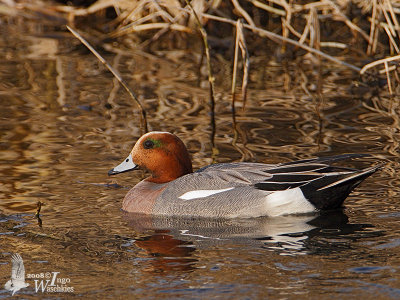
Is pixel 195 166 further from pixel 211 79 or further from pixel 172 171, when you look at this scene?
pixel 211 79

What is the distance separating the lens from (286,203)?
6238mm

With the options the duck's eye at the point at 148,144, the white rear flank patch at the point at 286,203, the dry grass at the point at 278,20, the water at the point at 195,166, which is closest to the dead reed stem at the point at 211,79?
the water at the point at 195,166

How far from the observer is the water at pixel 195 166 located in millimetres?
4879

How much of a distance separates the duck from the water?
0.11 meters

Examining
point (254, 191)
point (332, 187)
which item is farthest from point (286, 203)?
point (332, 187)

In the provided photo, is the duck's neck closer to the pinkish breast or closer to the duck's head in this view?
the duck's head

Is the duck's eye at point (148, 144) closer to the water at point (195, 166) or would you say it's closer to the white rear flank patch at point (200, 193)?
the water at point (195, 166)

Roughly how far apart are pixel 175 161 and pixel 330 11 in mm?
6964

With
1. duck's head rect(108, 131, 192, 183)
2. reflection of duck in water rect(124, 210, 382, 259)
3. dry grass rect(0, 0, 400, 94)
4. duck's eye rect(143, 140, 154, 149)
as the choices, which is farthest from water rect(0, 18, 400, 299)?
dry grass rect(0, 0, 400, 94)

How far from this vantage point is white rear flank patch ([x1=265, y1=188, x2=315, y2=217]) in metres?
6.23

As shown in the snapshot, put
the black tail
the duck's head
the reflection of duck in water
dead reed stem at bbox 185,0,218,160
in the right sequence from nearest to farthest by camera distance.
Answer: the reflection of duck in water < the black tail < the duck's head < dead reed stem at bbox 185,0,218,160

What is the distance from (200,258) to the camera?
5.29 m

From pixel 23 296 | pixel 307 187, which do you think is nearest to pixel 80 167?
pixel 307 187

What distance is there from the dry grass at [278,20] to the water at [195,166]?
59cm
